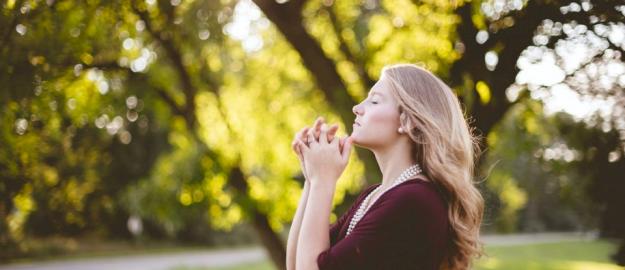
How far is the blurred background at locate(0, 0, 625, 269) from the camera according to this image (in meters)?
3.75

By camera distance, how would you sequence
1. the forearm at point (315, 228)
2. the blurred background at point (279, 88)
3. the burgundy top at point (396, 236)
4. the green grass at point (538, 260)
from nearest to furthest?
the burgundy top at point (396, 236)
the forearm at point (315, 228)
the blurred background at point (279, 88)
the green grass at point (538, 260)

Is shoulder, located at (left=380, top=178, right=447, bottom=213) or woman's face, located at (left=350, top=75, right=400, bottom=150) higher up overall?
woman's face, located at (left=350, top=75, right=400, bottom=150)

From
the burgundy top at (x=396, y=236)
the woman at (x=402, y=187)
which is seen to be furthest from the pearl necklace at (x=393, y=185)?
the burgundy top at (x=396, y=236)

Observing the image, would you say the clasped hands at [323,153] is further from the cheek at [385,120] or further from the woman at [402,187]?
the cheek at [385,120]

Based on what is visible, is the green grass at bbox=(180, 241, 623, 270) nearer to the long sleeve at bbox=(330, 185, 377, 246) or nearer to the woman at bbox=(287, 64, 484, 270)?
the long sleeve at bbox=(330, 185, 377, 246)

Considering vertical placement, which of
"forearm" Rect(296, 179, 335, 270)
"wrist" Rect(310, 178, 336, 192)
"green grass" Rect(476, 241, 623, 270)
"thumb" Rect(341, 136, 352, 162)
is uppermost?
"thumb" Rect(341, 136, 352, 162)

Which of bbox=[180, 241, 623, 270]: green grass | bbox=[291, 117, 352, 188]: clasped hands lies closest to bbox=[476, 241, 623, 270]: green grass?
bbox=[180, 241, 623, 270]: green grass

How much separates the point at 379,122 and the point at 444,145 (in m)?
0.26

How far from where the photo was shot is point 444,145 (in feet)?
7.11

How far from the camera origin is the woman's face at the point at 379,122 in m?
2.22

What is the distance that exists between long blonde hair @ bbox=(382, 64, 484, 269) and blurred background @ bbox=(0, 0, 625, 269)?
3.35 feet

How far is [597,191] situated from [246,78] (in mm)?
7674

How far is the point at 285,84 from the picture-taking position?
10.4 meters

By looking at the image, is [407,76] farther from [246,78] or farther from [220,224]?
[246,78]
